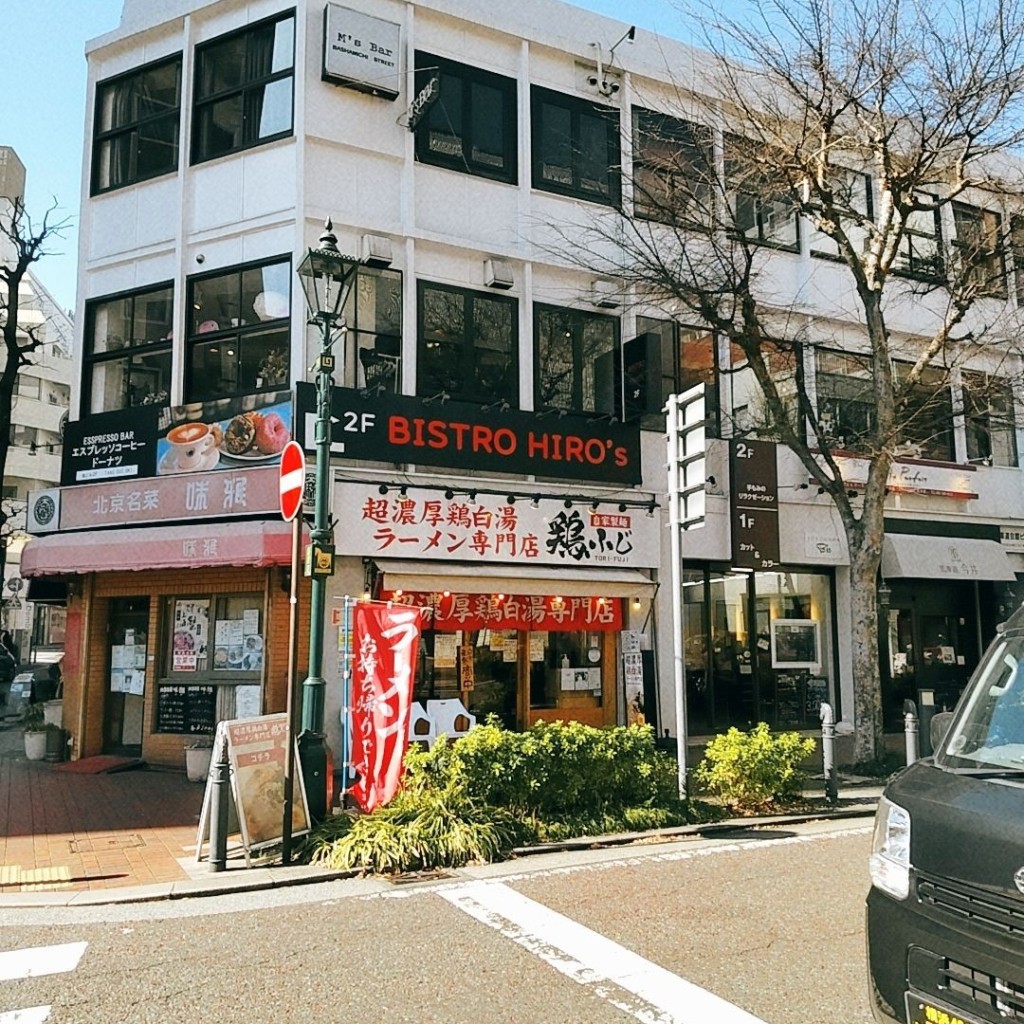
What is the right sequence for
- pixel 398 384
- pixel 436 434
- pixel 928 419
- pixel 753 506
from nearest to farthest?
pixel 436 434
pixel 398 384
pixel 753 506
pixel 928 419

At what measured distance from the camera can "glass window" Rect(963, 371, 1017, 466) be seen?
1527 centimetres

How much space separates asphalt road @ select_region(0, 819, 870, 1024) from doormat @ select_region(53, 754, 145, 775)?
5.96 meters

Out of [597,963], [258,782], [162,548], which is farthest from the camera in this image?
[162,548]

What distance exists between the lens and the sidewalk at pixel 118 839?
7465mm

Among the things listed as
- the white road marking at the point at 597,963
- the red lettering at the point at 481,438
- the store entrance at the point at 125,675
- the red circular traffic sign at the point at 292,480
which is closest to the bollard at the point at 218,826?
the white road marking at the point at 597,963

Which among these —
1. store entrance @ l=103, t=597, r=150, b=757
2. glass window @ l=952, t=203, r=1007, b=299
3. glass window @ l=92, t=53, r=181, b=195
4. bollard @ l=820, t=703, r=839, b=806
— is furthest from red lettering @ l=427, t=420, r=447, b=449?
glass window @ l=952, t=203, r=1007, b=299

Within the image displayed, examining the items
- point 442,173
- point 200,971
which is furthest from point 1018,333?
point 200,971

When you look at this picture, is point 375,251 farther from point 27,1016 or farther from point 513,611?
point 27,1016

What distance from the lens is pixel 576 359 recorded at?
14.8m

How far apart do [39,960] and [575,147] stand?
13430 mm

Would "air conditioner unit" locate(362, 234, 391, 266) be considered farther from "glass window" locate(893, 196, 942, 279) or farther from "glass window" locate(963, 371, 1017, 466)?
"glass window" locate(963, 371, 1017, 466)

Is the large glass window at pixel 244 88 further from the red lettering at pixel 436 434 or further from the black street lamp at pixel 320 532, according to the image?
the black street lamp at pixel 320 532

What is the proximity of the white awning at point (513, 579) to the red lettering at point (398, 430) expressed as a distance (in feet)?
5.42

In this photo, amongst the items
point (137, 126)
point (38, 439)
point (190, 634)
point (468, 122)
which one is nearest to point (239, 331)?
point (137, 126)
